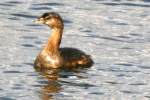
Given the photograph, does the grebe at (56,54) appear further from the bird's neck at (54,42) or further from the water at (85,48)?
the water at (85,48)

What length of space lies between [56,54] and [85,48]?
1514mm

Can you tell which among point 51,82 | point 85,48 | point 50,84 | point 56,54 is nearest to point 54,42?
point 56,54

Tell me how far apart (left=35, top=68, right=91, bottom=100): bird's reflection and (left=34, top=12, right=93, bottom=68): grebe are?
0.32 m

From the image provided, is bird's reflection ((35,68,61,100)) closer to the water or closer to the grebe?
the water

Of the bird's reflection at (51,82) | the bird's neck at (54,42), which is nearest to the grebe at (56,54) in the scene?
the bird's neck at (54,42)

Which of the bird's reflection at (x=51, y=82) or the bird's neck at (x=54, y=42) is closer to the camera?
the bird's reflection at (x=51, y=82)

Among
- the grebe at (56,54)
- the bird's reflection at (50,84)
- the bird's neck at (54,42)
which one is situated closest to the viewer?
the bird's reflection at (50,84)

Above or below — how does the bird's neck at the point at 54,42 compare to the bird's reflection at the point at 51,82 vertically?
above

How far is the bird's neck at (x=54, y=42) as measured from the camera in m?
27.2

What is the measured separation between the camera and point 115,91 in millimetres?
23422

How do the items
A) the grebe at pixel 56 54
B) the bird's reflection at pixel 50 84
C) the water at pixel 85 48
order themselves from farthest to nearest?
the grebe at pixel 56 54 < the water at pixel 85 48 < the bird's reflection at pixel 50 84

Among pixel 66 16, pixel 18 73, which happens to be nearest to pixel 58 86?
pixel 18 73

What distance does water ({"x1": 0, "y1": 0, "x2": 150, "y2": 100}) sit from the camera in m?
23.4

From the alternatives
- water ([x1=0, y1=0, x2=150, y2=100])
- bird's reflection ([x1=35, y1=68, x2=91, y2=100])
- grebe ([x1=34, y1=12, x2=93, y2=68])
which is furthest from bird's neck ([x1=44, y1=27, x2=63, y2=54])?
bird's reflection ([x1=35, y1=68, x2=91, y2=100])
